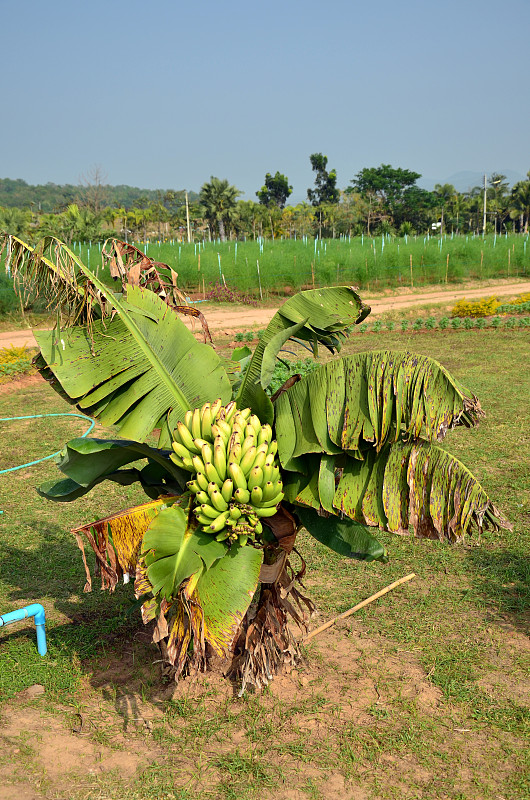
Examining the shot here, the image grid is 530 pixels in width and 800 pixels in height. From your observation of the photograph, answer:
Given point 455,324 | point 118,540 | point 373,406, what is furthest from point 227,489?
point 455,324

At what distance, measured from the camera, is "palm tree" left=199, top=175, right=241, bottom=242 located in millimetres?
48478

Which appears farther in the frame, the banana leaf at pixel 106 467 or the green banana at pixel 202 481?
the banana leaf at pixel 106 467

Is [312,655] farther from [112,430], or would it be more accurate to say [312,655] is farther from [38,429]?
[38,429]

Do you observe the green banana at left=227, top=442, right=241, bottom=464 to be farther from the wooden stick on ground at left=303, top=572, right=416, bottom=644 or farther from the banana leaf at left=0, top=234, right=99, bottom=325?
the wooden stick on ground at left=303, top=572, right=416, bottom=644

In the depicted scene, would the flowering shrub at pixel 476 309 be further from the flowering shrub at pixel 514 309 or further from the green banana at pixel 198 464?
the green banana at pixel 198 464

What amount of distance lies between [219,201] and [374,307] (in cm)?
2863

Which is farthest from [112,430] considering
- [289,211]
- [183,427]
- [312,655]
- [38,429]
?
[289,211]

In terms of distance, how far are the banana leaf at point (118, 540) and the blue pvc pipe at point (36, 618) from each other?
3.32 ft

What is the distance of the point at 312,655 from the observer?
439 cm

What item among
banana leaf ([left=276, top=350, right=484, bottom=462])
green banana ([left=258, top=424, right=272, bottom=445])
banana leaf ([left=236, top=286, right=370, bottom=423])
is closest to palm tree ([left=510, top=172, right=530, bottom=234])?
banana leaf ([left=236, top=286, right=370, bottom=423])

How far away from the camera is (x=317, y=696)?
3.98 meters

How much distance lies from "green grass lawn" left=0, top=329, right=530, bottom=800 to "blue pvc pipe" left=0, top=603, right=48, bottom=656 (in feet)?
0.36

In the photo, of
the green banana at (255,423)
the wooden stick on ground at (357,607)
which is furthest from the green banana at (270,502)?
the wooden stick on ground at (357,607)

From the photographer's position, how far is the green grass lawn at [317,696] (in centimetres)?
331
